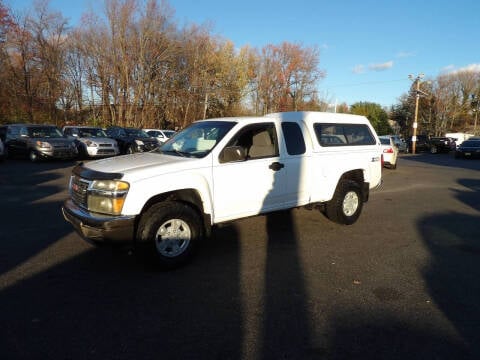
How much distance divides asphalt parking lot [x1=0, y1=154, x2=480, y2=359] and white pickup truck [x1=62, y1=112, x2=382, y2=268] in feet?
1.78

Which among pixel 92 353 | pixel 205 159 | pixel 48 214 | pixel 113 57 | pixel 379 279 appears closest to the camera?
pixel 92 353

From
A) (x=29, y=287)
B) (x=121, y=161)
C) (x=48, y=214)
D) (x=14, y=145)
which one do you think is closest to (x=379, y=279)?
(x=121, y=161)

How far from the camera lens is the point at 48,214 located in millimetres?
7289

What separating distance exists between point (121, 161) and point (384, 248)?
417 cm

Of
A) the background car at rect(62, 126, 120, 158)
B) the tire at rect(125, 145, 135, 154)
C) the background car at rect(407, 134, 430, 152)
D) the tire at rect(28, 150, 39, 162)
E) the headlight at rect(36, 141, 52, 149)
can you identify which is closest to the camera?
the headlight at rect(36, 141, 52, 149)

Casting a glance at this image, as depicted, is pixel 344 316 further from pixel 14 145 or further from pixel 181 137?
pixel 14 145

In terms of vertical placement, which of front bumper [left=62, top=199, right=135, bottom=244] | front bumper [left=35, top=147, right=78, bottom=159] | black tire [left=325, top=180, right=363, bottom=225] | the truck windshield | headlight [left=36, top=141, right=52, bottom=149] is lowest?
black tire [left=325, top=180, right=363, bottom=225]

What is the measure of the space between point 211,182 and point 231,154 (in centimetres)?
46

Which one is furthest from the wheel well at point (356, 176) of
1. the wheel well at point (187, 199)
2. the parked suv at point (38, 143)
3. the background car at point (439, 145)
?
the background car at point (439, 145)

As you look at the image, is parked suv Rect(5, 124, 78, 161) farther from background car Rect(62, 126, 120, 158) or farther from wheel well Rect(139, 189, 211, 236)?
wheel well Rect(139, 189, 211, 236)

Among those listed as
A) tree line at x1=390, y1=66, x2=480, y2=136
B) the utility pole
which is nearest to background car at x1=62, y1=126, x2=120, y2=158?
tree line at x1=390, y1=66, x2=480, y2=136

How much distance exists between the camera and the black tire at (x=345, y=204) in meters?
6.41

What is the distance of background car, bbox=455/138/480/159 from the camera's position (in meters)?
25.1

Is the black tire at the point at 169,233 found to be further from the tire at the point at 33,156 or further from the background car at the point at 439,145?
the background car at the point at 439,145
